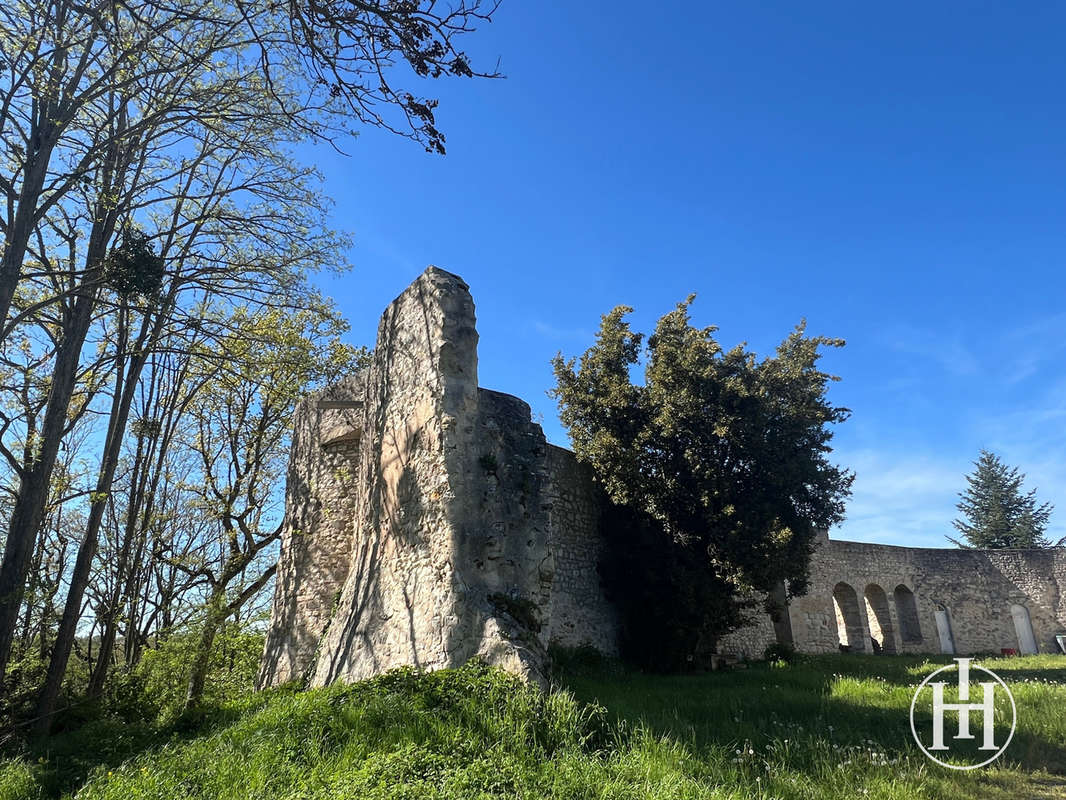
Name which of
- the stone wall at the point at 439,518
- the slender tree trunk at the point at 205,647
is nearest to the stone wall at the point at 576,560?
Answer: the stone wall at the point at 439,518

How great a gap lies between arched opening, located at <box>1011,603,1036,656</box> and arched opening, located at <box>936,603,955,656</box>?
2.45 m

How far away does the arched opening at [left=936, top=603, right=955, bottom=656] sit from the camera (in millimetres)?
22094

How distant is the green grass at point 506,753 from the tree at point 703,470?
439 cm

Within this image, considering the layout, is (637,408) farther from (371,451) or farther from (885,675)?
(885,675)

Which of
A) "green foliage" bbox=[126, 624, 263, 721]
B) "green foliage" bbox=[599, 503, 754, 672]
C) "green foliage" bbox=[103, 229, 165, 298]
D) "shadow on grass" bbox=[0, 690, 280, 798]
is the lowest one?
"shadow on grass" bbox=[0, 690, 280, 798]

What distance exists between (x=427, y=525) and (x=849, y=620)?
19338mm

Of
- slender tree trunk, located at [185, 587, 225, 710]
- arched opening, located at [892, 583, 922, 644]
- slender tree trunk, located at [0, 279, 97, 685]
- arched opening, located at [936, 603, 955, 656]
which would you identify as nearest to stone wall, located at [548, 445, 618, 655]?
slender tree trunk, located at [185, 587, 225, 710]

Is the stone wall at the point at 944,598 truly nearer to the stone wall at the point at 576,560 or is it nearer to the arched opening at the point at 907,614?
the arched opening at the point at 907,614

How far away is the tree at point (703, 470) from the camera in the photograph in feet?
39.0

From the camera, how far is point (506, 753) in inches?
191

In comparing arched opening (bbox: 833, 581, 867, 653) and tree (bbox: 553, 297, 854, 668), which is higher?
tree (bbox: 553, 297, 854, 668)

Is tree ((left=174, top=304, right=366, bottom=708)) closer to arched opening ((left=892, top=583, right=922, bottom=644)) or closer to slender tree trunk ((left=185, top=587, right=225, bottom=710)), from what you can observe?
slender tree trunk ((left=185, top=587, right=225, bottom=710))

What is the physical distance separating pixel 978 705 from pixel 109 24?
13323 millimetres

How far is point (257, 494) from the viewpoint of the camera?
1386 centimetres
